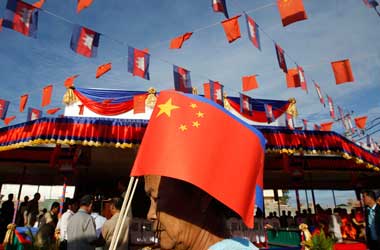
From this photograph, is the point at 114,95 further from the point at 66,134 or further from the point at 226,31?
the point at 226,31

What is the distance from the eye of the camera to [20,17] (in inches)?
178

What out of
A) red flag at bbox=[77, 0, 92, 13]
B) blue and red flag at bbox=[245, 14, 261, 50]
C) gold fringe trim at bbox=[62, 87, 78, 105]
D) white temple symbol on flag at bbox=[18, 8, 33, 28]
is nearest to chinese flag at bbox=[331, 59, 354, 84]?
blue and red flag at bbox=[245, 14, 261, 50]

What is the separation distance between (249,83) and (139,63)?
11.5 feet

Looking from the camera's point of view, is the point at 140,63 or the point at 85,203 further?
the point at 140,63

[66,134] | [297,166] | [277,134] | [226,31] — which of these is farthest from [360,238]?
[66,134]

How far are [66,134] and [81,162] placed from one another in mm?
3762

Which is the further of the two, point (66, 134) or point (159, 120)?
point (66, 134)

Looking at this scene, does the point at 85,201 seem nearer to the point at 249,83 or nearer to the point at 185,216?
the point at 185,216

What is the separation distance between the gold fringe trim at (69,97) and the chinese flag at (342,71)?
8.15 meters

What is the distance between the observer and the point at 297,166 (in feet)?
34.2

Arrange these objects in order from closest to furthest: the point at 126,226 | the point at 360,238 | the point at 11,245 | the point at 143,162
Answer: the point at 143,162 → the point at 126,226 → the point at 11,245 → the point at 360,238

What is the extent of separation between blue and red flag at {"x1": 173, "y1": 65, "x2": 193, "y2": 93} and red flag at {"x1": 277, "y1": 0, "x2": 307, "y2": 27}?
3592 mm

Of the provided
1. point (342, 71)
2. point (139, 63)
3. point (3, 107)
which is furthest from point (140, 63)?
point (3, 107)

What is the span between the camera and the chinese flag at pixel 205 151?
1.34 meters
